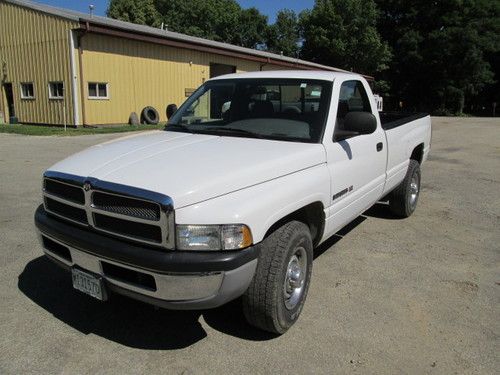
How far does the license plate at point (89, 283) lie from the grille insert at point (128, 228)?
0.35m

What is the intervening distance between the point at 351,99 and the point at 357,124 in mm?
893

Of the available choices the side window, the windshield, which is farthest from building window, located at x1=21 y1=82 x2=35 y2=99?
the side window

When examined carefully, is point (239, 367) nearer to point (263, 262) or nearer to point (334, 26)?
point (263, 262)

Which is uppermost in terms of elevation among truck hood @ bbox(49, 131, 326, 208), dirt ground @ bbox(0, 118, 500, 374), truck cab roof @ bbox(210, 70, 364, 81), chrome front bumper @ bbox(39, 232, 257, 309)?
truck cab roof @ bbox(210, 70, 364, 81)

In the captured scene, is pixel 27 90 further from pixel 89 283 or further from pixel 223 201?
pixel 223 201

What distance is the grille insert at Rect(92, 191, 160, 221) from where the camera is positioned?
2801 mm

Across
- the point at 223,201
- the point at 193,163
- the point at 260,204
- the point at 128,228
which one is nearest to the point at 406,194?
the point at 260,204

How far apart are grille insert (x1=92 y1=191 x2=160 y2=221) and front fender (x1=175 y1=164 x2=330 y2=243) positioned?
17 centimetres

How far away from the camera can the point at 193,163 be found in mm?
3225

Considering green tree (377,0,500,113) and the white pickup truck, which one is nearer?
the white pickup truck

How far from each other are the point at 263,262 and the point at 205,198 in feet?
2.03

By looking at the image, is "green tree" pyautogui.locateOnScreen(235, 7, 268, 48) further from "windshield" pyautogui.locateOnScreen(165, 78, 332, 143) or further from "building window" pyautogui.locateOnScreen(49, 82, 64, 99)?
"windshield" pyautogui.locateOnScreen(165, 78, 332, 143)

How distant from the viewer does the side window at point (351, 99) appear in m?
4.45

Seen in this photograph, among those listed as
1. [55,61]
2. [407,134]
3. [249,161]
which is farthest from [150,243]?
[55,61]
